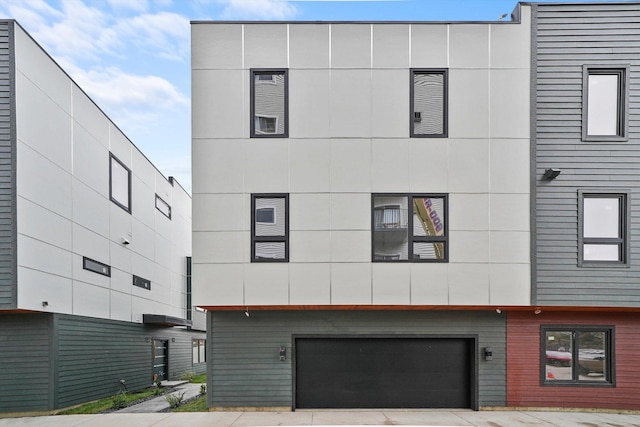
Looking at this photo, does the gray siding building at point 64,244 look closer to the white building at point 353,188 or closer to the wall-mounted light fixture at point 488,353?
the white building at point 353,188

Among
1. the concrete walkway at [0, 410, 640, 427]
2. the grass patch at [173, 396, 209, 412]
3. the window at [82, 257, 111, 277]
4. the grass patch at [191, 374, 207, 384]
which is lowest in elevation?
the grass patch at [191, 374, 207, 384]

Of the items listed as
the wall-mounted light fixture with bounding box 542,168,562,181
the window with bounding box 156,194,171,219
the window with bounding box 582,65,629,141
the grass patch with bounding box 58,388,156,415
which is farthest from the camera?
the window with bounding box 156,194,171,219

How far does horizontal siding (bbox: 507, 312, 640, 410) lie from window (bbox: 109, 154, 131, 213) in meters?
12.3

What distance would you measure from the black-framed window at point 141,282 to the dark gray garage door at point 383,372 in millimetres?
8881

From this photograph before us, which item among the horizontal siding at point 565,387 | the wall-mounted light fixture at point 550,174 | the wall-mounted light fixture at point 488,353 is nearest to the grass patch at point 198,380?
the wall-mounted light fixture at point 488,353

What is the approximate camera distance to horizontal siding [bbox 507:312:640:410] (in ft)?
34.9

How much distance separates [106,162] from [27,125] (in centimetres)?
407

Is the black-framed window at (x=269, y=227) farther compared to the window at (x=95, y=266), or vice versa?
the window at (x=95, y=266)

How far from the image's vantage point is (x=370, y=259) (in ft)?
33.6

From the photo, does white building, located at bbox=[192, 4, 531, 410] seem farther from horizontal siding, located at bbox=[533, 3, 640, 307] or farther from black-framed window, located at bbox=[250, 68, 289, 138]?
horizontal siding, located at bbox=[533, 3, 640, 307]

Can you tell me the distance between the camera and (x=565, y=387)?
10.6m

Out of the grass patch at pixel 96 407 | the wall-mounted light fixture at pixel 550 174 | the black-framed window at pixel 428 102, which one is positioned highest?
the black-framed window at pixel 428 102

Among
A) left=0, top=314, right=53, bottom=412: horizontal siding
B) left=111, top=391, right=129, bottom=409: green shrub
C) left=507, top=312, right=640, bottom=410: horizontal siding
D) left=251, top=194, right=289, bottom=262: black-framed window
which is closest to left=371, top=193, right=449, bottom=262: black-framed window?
left=251, top=194, right=289, bottom=262: black-framed window

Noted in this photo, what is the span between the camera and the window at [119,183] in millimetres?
15289
